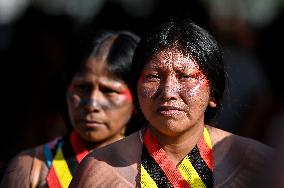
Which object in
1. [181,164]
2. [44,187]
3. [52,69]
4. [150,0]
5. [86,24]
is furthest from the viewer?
[150,0]

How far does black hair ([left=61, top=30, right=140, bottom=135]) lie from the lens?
4.72 metres

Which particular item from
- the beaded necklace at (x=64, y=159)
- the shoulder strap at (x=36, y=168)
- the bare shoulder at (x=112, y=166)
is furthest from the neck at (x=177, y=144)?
the shoulder strap at (x=36, y=168)

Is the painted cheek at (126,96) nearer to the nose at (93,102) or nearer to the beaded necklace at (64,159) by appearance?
the nose at (93,102)

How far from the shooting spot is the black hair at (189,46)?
369 cm

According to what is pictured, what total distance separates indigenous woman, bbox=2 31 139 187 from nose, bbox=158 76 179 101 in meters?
1.09

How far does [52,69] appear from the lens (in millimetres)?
7582

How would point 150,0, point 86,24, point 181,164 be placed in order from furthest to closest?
point 150,0, point 86,24, point 181,164

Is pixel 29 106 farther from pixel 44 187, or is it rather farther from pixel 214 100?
pixel 214 100

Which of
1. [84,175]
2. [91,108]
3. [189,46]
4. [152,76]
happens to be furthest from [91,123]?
[189,46]

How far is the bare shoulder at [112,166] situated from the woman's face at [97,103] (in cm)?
87

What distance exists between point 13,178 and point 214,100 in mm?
1334

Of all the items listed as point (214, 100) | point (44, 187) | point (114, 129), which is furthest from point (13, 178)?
point (214, 100)

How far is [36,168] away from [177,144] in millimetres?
1193

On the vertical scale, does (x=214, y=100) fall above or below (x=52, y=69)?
above
